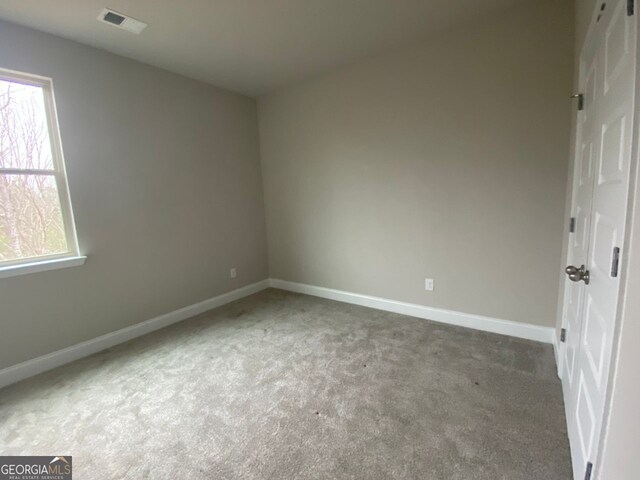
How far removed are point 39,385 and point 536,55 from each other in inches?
174

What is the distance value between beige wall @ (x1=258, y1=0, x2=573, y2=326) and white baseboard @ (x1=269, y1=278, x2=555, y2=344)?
0.24 feet

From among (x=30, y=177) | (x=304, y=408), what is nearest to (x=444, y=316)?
(x=304, y=408)

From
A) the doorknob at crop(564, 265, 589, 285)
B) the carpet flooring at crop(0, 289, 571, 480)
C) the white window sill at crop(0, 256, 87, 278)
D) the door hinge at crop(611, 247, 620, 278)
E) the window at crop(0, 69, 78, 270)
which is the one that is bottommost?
the carpet flooring at crop(0, 289, 571, 480)

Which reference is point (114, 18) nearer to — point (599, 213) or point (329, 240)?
point (329, 240)

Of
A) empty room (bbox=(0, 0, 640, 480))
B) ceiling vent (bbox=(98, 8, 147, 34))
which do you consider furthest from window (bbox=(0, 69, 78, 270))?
ceiling vent (bbox=(98, 8, 147, 34))

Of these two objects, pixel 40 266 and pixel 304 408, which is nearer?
pixel 304 408

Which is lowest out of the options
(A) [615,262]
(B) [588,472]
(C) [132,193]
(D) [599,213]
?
(B) [588,472]

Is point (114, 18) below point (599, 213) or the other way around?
the other way around

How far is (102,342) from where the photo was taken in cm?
279

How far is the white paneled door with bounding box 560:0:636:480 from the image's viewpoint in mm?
934

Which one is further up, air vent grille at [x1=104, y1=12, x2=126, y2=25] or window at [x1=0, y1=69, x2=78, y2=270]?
air vent grille at [x1=104, y1=12, x2=126, y2=25]

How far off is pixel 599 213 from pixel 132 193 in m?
3.38

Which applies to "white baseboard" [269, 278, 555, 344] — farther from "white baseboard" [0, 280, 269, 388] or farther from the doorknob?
the doorknob

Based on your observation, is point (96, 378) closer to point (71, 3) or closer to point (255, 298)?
point (255, 298)
